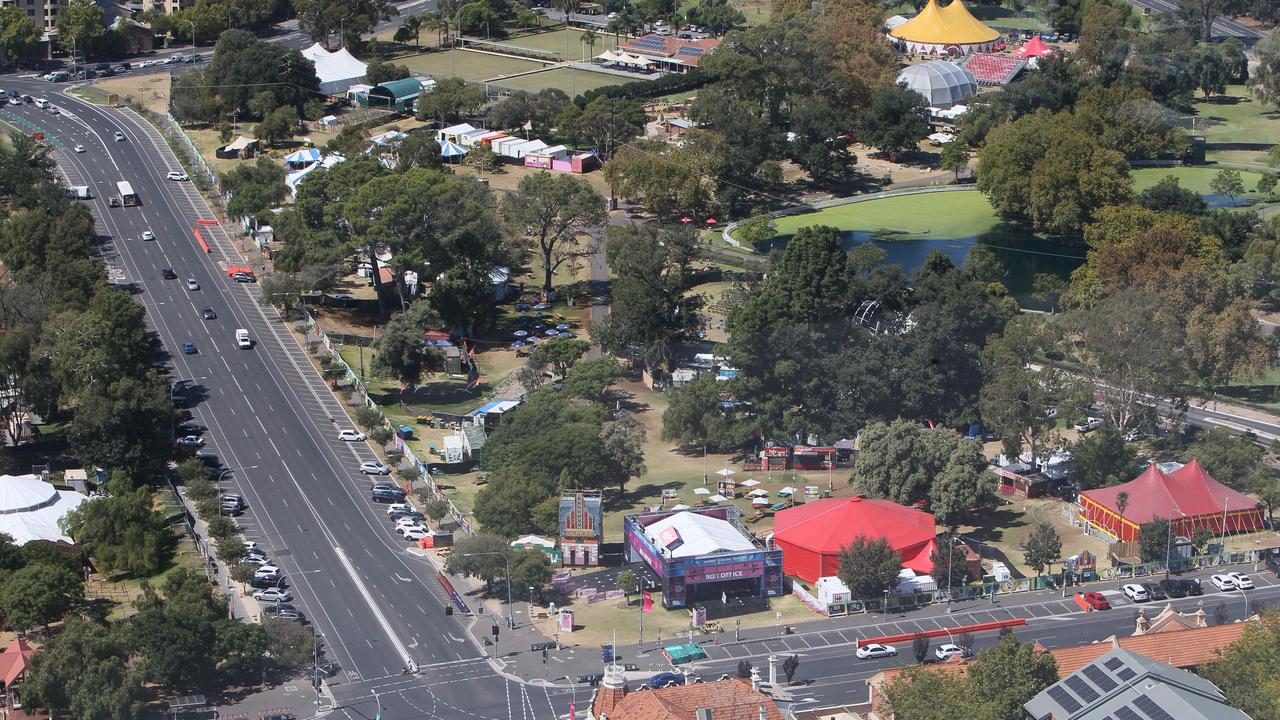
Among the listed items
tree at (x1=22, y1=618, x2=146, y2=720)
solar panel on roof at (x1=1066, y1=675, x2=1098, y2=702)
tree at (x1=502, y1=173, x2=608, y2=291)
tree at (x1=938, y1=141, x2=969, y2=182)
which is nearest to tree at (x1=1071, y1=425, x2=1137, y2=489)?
solar panel on roof at (x1=1066, y1=675, x2=1098, y2=702)

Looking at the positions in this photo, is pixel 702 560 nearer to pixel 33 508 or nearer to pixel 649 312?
pixel 649 312

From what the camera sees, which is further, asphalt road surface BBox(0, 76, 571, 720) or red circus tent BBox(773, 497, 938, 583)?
red circus tent BBox(773, 497, 938, 583)

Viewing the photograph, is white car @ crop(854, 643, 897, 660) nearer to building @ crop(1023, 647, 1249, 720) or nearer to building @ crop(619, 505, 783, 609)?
building @ crop(619, 505, 783, 609)

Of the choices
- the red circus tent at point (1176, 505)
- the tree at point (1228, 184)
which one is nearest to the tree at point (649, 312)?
the red circus tent at point (1176, 505)

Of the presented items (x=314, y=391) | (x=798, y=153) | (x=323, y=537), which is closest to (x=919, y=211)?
(x=798, y=153)

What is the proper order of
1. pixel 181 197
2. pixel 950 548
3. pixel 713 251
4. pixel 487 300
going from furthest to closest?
pixel 181 197 → pixel 713 251 → pixel 487 300 → pixel 950 548

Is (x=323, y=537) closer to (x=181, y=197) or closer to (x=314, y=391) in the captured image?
(x=314, y=391)

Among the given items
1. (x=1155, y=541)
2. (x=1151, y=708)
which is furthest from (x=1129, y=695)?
(x=1155, y=541)

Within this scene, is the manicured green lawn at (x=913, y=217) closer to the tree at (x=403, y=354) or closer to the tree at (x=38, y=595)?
the tree at (x=403, y=354)
